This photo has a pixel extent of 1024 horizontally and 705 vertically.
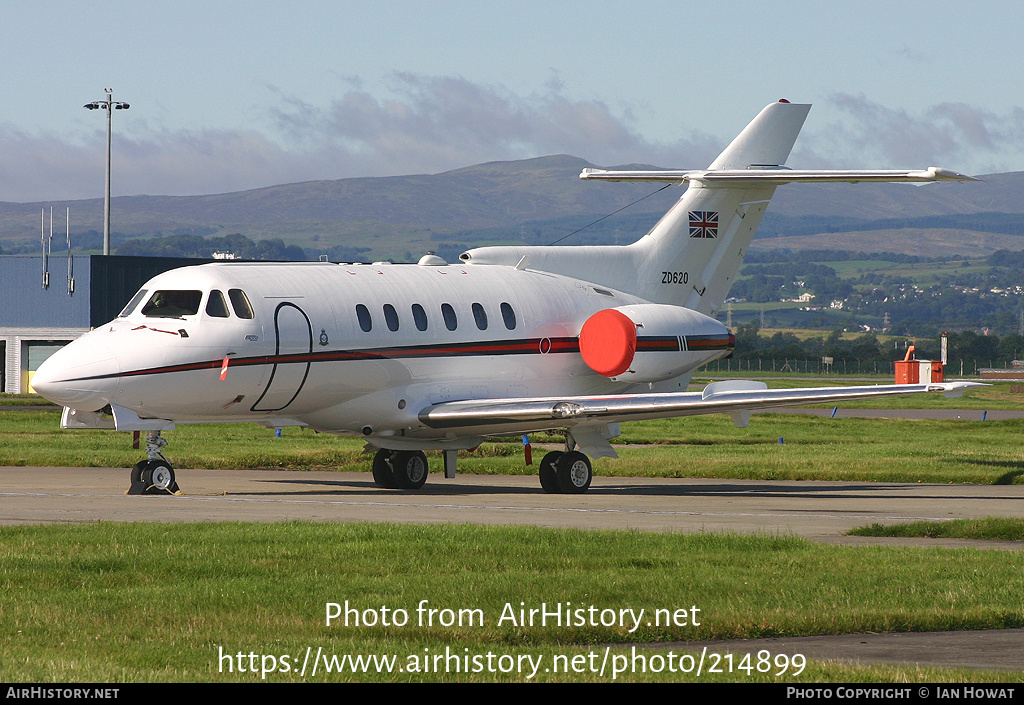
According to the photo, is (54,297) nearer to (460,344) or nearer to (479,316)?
(479,316)

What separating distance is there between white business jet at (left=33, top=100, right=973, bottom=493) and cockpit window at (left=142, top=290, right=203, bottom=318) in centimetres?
3

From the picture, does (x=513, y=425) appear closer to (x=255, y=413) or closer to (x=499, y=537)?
(x=255, y=413)

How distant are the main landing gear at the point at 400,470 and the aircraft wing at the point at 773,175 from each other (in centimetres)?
720

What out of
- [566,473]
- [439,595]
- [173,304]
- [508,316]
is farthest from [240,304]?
→ [439,595]

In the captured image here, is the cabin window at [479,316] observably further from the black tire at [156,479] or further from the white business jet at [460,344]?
the black tire at [156,479]

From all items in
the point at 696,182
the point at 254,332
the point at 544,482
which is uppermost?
the point at 696,182

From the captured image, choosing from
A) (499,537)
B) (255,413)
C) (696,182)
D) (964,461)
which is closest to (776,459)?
(964,461)

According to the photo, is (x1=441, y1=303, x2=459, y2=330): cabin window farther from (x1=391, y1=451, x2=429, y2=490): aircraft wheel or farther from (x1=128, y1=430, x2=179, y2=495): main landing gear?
(x1=128, y1=430, x2=179, y2=495): main landing gear

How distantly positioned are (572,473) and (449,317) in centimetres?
370

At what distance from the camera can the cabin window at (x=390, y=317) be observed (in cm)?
2602

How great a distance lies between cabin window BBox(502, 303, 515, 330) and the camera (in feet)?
92.4

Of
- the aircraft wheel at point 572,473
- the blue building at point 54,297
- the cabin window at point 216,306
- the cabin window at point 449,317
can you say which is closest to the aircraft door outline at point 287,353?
the cabin window at point 216,306

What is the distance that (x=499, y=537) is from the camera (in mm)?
17062

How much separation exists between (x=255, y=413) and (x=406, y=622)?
43.8ft
